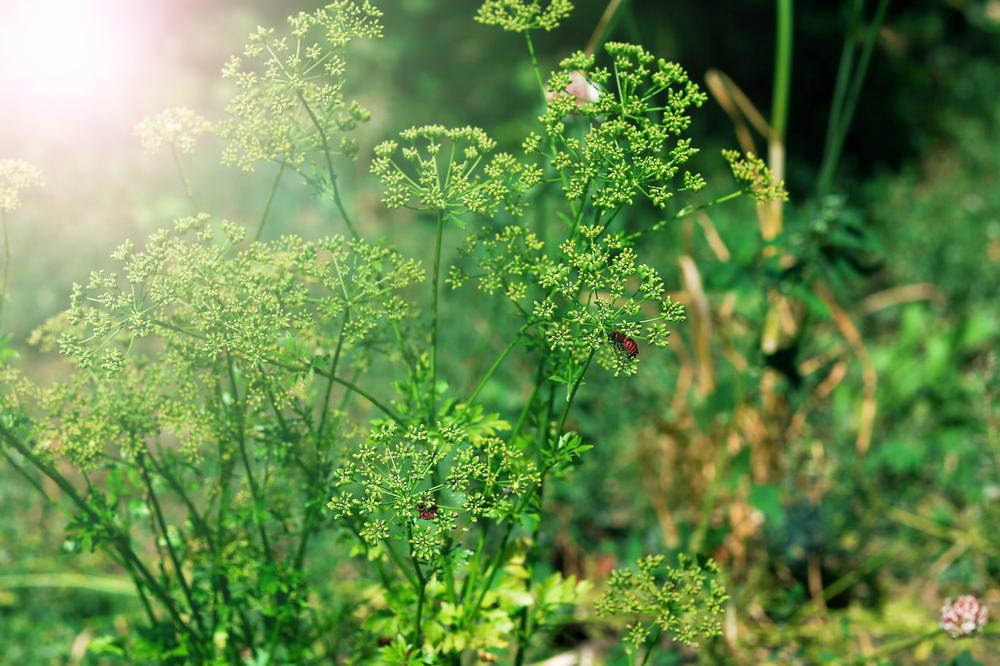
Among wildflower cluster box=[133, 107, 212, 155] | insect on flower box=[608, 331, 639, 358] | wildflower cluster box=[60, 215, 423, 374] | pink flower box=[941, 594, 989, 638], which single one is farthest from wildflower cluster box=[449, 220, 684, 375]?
pink flower box=[941, 594, 989, 638]

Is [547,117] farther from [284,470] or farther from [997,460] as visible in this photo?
[997,460]

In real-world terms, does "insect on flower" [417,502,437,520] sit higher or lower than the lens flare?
lower

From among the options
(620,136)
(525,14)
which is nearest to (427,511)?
(620,136)

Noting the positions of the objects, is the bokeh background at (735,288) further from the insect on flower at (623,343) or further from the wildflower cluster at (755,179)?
the insect on flower at (623,343)

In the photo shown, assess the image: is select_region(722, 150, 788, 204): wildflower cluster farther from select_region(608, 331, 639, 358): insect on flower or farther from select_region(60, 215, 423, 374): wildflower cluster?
select_region(60, 215, 423, 374): wildflower cluster

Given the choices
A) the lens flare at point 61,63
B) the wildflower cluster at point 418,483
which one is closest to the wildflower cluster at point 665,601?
the wildflower cluster at point 418,483

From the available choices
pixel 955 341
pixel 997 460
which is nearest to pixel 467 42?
pixel 955 341

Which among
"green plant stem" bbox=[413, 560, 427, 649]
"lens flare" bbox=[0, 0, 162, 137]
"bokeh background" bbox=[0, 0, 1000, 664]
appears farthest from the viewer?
"lens flare" bbox=[0, 0, 162, 137]
